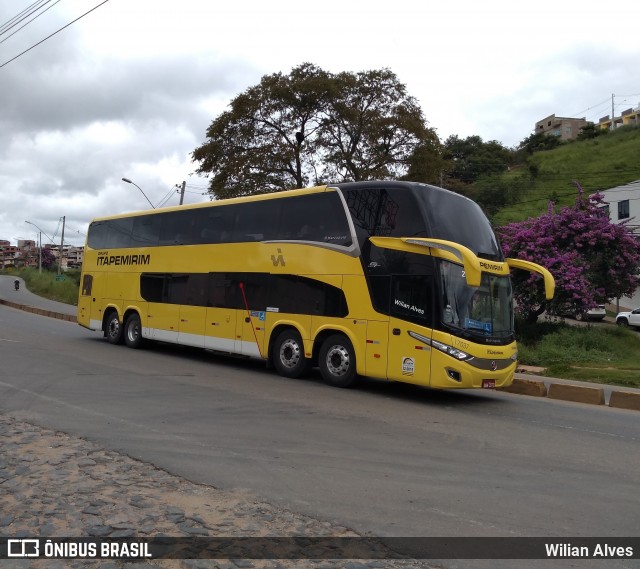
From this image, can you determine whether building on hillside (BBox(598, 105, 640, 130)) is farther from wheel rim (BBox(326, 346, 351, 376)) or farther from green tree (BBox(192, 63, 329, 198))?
wheel rim (BBox(326, 346, 351, 376))

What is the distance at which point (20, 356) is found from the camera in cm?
1406

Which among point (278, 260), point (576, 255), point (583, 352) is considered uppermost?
point (576, 255)

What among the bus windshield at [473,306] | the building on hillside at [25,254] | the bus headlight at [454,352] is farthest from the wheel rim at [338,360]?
the building on hillside at [25,254]

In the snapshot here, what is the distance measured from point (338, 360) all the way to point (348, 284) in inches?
61.7

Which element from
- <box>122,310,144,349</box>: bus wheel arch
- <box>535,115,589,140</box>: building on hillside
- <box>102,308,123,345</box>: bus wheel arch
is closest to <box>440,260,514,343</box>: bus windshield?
<box>122,310,144,349</box>: bus wheel arch

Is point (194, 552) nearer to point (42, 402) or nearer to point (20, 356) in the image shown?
point (42, 402)

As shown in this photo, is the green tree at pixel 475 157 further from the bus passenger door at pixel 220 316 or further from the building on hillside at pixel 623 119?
the bus passenger door at pixel 220 316

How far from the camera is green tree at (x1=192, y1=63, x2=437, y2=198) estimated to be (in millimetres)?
34594

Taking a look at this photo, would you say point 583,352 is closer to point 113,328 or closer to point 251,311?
point 251,311

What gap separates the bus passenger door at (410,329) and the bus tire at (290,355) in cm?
241

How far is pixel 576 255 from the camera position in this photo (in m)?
22.0

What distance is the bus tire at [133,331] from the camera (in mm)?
17797

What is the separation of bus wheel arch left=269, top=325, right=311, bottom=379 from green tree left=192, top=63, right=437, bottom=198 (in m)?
22.0

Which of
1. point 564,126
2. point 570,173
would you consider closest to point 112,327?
point 570,173
